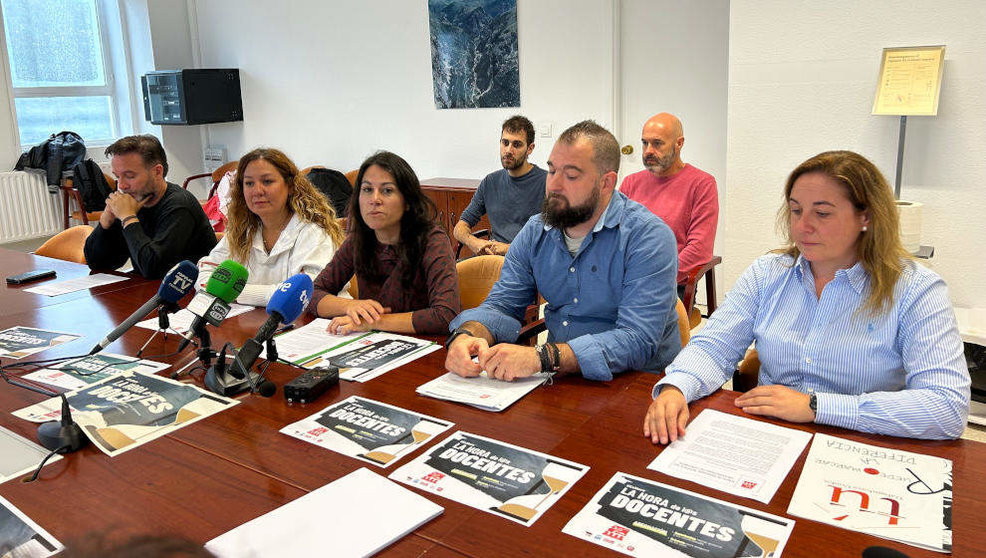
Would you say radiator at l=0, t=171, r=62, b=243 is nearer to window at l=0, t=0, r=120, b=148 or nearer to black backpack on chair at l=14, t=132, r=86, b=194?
black backpack on chair at l=14, t=132, r=86, b=194

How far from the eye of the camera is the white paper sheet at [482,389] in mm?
1656

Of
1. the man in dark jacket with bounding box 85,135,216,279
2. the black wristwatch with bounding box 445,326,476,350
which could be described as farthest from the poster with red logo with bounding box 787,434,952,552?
the man in dark jacket with bounding box 85,135,216,279

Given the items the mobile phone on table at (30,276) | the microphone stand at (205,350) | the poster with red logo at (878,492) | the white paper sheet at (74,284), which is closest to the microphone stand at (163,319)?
the microphone stand at (205,350)

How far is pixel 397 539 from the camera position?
1.16m

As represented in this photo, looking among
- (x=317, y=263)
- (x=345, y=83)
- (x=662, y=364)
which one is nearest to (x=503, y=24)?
(x=345, y=83)

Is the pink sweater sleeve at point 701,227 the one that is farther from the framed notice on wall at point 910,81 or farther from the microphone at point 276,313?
the microphone at point 276,313

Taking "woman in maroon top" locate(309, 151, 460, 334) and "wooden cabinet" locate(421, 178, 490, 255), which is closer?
"woman in maroon top" locate(309, 151, 460, 334)

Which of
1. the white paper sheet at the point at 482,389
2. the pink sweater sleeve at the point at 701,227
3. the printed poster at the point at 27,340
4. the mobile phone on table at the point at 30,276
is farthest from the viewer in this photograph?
the pink sweater sleeve at the point at 701,227

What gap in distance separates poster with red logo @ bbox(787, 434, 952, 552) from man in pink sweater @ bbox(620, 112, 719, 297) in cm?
231

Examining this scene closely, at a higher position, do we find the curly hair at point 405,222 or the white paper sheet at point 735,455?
the curly hair at point 405,222

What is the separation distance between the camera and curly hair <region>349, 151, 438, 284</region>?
2504 mm

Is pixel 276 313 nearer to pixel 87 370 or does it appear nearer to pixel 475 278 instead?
pixel 87 370

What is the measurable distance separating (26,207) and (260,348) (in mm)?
6379

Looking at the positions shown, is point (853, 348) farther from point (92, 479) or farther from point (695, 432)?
point (92, 479)
